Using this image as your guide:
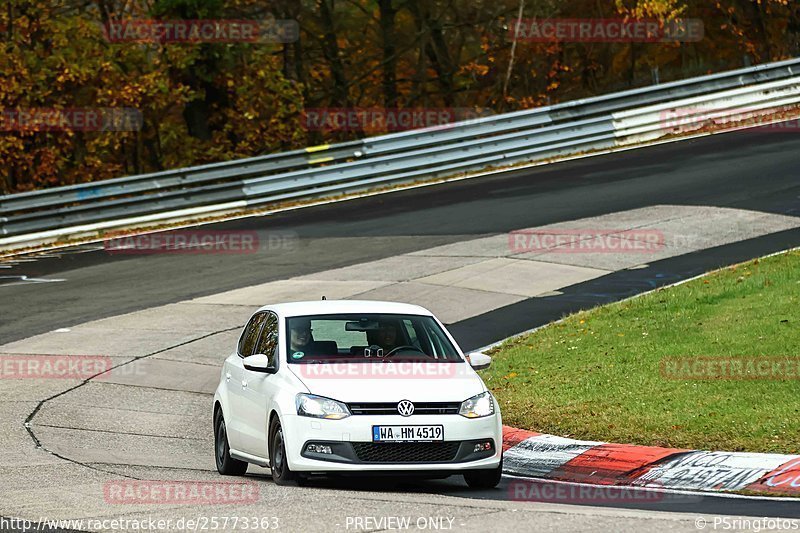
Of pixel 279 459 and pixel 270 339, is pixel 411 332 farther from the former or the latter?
pixel 279 459

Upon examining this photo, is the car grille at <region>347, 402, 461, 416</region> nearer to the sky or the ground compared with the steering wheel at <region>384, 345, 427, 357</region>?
nearer to the ground

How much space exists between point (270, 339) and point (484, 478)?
2.35 metres

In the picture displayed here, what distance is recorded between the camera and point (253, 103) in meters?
36.4

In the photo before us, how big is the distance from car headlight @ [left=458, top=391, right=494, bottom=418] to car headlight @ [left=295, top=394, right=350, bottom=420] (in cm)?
92

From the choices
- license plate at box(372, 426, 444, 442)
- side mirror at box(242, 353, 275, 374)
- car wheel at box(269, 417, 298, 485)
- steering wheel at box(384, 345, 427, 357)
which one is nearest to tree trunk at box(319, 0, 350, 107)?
steering wheel at box(384, 345, 427, 357)

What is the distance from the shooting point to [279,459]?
1044 centimetres

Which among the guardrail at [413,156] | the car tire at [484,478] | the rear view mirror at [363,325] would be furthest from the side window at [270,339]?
the guardrail at [413,156]

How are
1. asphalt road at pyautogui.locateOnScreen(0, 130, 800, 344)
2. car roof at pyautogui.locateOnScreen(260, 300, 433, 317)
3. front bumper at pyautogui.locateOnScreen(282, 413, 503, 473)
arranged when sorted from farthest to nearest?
asphalt road at pyautogui.locateOnScreen(0, 130, 800, 344), car roof at pyautogui.locateOnScreen(260, 300, 433, 317), front bumper at pyautogui.locateOnScreen(282, 413, 503, 473)

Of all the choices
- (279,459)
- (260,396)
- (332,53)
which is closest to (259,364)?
(260,396)

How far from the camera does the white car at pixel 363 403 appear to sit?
1004 centimetres

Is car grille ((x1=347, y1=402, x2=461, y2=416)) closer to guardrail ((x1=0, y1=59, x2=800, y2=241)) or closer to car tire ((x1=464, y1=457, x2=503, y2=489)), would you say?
car tire ((x1=464, y1=457, x2=503, y2=489))

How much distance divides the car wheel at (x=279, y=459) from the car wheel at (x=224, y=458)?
1.11 meters

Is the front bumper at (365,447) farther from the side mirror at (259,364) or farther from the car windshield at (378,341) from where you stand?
the car windshield at (378,341)

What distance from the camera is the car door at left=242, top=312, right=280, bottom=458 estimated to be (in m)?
10.8
